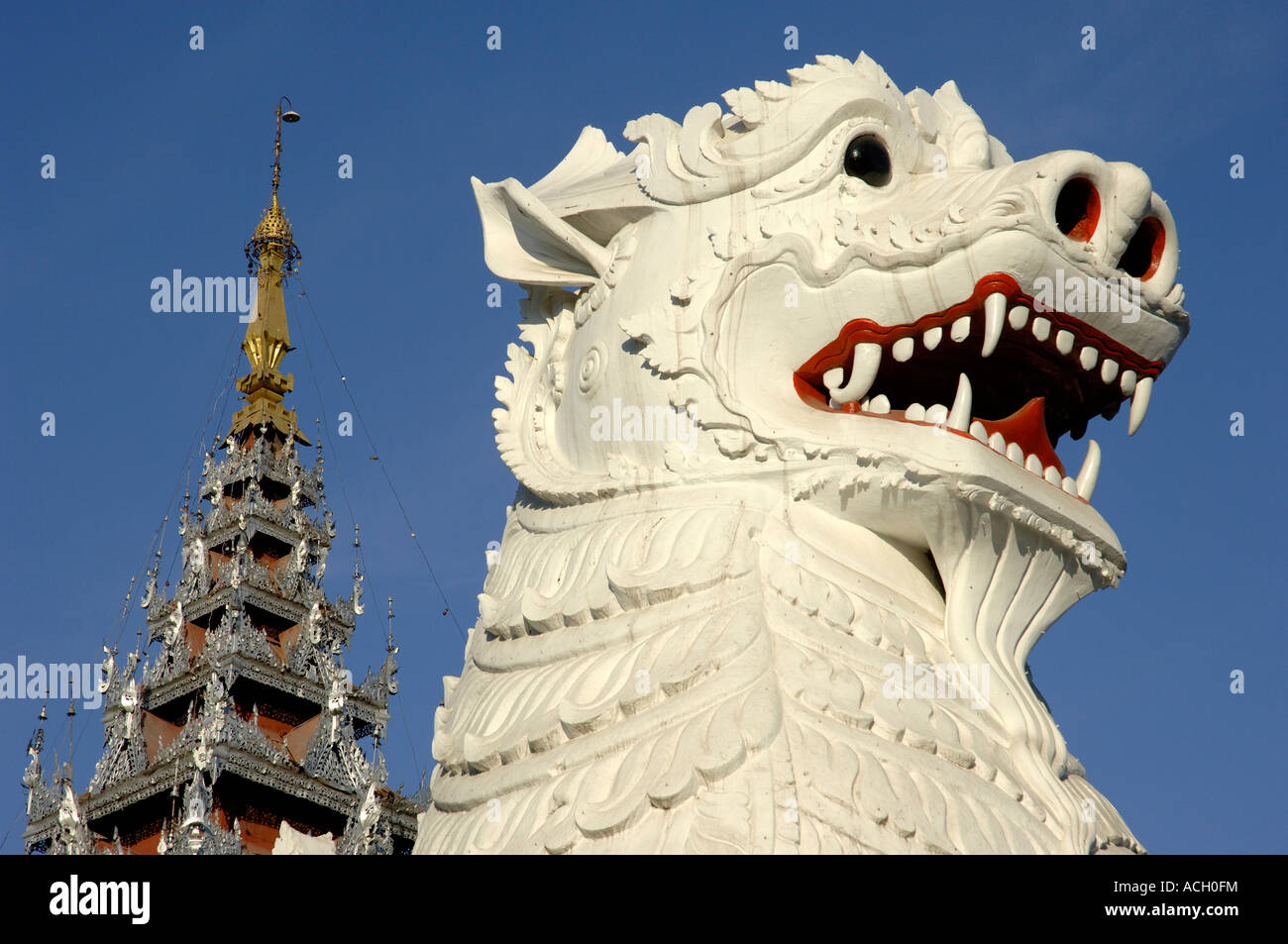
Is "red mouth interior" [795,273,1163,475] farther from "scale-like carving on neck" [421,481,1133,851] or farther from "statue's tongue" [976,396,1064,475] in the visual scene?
"scale-like carving on neck" [421,481,1133,851]

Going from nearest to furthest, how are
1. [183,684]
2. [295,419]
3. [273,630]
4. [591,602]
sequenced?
1. [591,602]
2. [183,684]
3. [273,630]
4. [295,419]

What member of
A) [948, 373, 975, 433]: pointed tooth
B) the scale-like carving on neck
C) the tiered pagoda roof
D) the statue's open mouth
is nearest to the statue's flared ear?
the scale-like carving on neck

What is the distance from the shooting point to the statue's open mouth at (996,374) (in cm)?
831

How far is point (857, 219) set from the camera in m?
8.62

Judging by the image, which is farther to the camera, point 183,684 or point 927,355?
point 183,684

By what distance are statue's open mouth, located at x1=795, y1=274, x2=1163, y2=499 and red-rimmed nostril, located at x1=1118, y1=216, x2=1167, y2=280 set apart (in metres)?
0.44

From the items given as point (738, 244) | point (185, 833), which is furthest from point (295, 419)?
point (738, 244)

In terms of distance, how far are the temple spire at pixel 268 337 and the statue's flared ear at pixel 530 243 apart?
107 ft

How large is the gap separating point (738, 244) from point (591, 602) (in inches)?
69.1

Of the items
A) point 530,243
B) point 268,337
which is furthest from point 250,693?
point 530,243

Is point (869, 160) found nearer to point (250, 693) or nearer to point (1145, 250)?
point (1145, 250)

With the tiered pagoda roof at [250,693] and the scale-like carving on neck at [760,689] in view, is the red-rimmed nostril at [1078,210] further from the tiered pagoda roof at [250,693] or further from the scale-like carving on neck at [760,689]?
the tiered pagoda roof at [250,693]

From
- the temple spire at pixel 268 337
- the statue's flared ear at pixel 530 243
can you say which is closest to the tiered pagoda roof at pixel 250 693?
the temple spire at pixel 268 337

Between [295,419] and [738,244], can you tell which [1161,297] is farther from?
[295,419]
